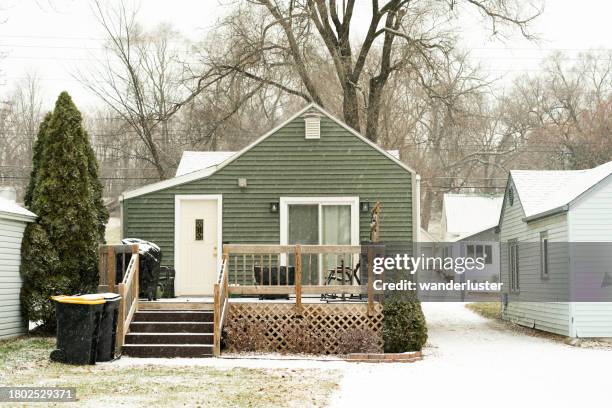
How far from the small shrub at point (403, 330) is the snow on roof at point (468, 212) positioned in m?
28.5

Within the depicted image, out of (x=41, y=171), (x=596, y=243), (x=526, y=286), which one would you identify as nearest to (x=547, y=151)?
(x=526, y=286)

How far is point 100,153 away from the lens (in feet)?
141

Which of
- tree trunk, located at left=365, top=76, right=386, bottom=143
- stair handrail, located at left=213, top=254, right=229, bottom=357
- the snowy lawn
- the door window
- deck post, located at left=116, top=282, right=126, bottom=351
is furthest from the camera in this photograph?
tree trunk, located at left=365, top=76, right=386, bottom=143

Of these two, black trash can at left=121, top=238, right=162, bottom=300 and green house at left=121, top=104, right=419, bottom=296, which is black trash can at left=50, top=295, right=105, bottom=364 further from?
green house at left=121, top=104, right=419, bottom=296

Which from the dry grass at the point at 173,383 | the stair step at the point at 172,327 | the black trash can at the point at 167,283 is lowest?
the dry grass at the point at 173,383

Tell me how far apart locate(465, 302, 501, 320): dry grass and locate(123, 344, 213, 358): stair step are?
1141cm

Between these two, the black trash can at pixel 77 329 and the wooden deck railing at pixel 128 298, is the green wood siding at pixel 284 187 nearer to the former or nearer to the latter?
the wooden deck railing at pixel 128 298

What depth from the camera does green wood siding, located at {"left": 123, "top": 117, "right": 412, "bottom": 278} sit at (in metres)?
17.4

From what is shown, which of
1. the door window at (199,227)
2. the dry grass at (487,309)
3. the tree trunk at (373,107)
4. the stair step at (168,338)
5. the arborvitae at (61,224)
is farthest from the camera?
the tree trunk at (373,107)

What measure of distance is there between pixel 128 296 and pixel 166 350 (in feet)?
3.80

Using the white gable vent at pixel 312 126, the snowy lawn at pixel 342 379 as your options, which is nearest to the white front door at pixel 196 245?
the white gable vent at pixel 312 126

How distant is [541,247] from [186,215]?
755cm

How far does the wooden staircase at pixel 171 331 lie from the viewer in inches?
519

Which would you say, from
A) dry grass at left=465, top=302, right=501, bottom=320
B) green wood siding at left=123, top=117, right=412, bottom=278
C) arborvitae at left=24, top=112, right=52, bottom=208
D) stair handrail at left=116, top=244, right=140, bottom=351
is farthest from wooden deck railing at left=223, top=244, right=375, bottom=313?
dry grass at left=465, top=302, right=501, bottom=320
